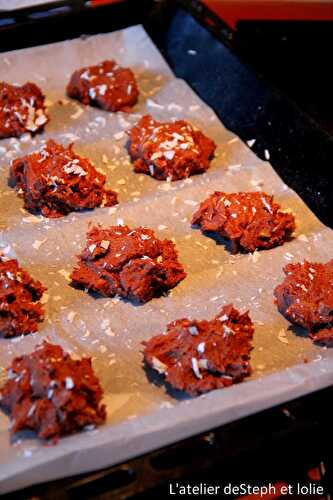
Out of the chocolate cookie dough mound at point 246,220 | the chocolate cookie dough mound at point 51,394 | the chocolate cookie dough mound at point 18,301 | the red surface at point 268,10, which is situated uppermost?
the red surface at point 268,10

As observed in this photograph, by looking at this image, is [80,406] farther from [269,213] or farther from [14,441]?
[269,213]

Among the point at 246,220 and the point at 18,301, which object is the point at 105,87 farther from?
the point at 18,301

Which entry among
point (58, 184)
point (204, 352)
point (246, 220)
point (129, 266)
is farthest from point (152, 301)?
point (58, 184)

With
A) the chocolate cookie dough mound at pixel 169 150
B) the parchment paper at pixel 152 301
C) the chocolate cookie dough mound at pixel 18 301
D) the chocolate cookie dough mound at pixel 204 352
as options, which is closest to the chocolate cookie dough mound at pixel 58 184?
the parchment paper at pixel 152 301

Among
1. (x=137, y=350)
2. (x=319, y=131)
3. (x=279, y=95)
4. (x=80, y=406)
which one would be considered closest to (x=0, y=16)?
(x=279, y=95)

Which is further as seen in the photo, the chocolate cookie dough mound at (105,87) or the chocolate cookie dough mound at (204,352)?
the chocolate cookie dough mound at (105,87)

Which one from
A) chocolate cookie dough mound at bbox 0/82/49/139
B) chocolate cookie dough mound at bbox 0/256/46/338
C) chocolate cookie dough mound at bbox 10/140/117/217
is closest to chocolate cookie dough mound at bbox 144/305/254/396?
chocolate cookie dough mound at bbox 0/256/46/338

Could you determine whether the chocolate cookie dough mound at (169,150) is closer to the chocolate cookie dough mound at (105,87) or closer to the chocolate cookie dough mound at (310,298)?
the chocolate cookie dough mound at (105,87)
